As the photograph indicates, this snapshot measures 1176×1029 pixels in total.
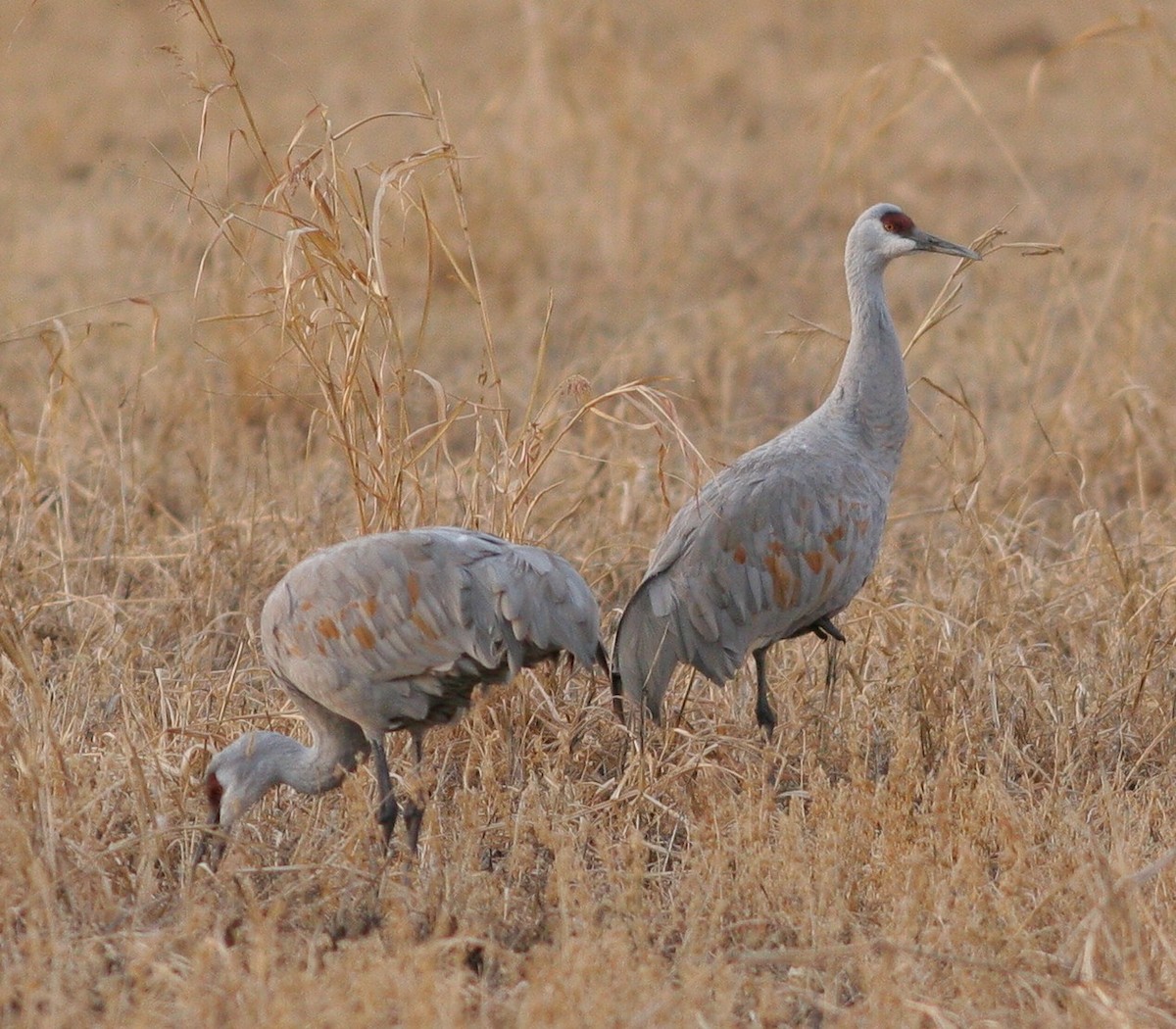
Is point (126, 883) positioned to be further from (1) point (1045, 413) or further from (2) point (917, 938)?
(1) point (1045, 413)

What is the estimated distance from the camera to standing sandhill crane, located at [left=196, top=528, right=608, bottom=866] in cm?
411

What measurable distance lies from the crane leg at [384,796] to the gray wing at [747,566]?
772 mm

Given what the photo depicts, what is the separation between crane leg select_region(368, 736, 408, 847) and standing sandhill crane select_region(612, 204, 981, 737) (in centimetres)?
76

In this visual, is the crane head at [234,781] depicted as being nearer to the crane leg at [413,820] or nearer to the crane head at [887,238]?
the crane leg at [413,820]

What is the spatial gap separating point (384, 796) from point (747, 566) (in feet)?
4.07

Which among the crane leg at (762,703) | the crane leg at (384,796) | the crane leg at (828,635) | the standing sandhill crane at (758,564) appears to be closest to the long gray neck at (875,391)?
the standing sandhill crane at (758,564)

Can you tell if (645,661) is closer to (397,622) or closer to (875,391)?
(397,622)

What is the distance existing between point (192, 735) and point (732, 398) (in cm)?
384

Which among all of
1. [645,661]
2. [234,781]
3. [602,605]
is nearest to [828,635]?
[645,661]

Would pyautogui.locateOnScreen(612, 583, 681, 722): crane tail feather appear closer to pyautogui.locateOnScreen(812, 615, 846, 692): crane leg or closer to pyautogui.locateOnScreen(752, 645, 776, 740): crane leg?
pyautogui.locateOnScreen(752, 645, 776, 740): crane leg

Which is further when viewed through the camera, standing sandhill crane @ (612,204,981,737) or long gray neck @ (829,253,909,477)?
long gray neck @ (829,253,909,477)

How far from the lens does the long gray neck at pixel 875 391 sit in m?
5.15

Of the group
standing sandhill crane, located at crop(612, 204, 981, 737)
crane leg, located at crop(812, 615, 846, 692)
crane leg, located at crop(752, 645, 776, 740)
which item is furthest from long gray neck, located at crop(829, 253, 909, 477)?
crane leg, located at crop(752, 645, 776, 740)

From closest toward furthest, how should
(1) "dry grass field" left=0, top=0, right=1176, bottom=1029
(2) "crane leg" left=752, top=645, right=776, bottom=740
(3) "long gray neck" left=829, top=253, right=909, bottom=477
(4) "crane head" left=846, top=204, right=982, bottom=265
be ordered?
(1) "dry grass field" left=0, top=0, right=1176, bottom=1029 < (2) "crane leg" left=752, top=645, right=776, bottom=740 < (3) "long gray neck" left=829, top=253, right=909, bottom=477 < (4) "crane head" left=846, top=204, right=982, bottom=265
